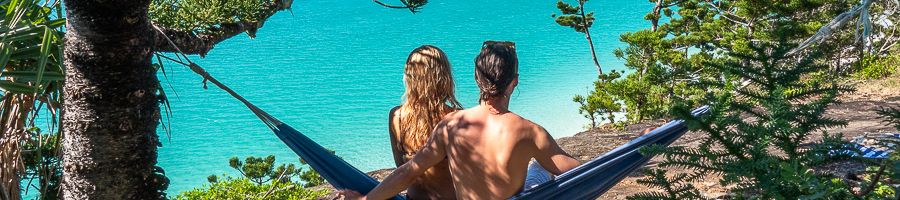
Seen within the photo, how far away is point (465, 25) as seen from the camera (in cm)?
1584

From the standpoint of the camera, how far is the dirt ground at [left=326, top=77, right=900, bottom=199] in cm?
413

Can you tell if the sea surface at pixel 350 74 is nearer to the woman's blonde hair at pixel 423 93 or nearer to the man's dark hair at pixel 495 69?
the woman's blonde hair at pixel 423 93

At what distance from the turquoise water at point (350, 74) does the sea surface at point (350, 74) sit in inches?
0.7

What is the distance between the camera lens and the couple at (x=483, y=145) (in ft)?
6.57

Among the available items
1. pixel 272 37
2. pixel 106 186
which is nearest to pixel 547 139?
pixel 106 186

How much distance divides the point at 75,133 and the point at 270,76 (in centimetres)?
1111

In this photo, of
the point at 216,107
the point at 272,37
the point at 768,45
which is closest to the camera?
the point at 768,45

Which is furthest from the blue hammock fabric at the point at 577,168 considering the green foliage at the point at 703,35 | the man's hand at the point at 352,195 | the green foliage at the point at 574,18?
the green foliage at the point at 574,18

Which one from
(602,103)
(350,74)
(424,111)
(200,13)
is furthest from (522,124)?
(350,74)

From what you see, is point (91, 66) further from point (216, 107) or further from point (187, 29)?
point (216, 107)

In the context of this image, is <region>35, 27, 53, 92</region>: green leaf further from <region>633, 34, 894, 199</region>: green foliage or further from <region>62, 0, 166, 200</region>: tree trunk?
<region>633, 34, 894, 199</region>: green foliage

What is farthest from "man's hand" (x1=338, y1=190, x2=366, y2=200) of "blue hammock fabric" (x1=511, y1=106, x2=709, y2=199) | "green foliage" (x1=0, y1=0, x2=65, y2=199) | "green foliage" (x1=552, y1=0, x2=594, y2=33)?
"green foliage" (x1=552, y1=0, x2=594, y2=33)

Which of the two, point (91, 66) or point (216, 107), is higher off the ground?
point (91, 66)

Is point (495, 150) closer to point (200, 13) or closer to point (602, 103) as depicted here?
point (200, 13)
